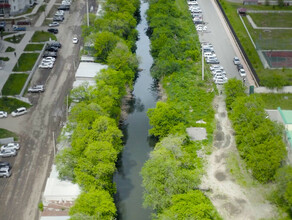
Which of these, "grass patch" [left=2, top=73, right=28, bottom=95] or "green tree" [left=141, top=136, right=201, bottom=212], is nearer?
"green tree" [left=141, top=136, right=201, bottom=212]

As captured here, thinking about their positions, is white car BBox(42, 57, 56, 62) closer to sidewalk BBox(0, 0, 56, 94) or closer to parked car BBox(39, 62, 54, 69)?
→ parked car BBox(39, 62, 54, 69)

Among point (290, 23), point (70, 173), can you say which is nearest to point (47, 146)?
point (70, 173)

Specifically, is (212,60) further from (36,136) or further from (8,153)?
(8,153)

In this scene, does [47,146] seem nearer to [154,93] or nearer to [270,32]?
[154,93]

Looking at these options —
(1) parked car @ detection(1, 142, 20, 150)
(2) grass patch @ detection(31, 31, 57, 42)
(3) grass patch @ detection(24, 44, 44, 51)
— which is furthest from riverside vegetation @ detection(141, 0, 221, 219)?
(3) grass patch @ detection(24, 44, 44, 51)

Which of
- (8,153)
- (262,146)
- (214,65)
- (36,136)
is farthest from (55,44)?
(262,146)
